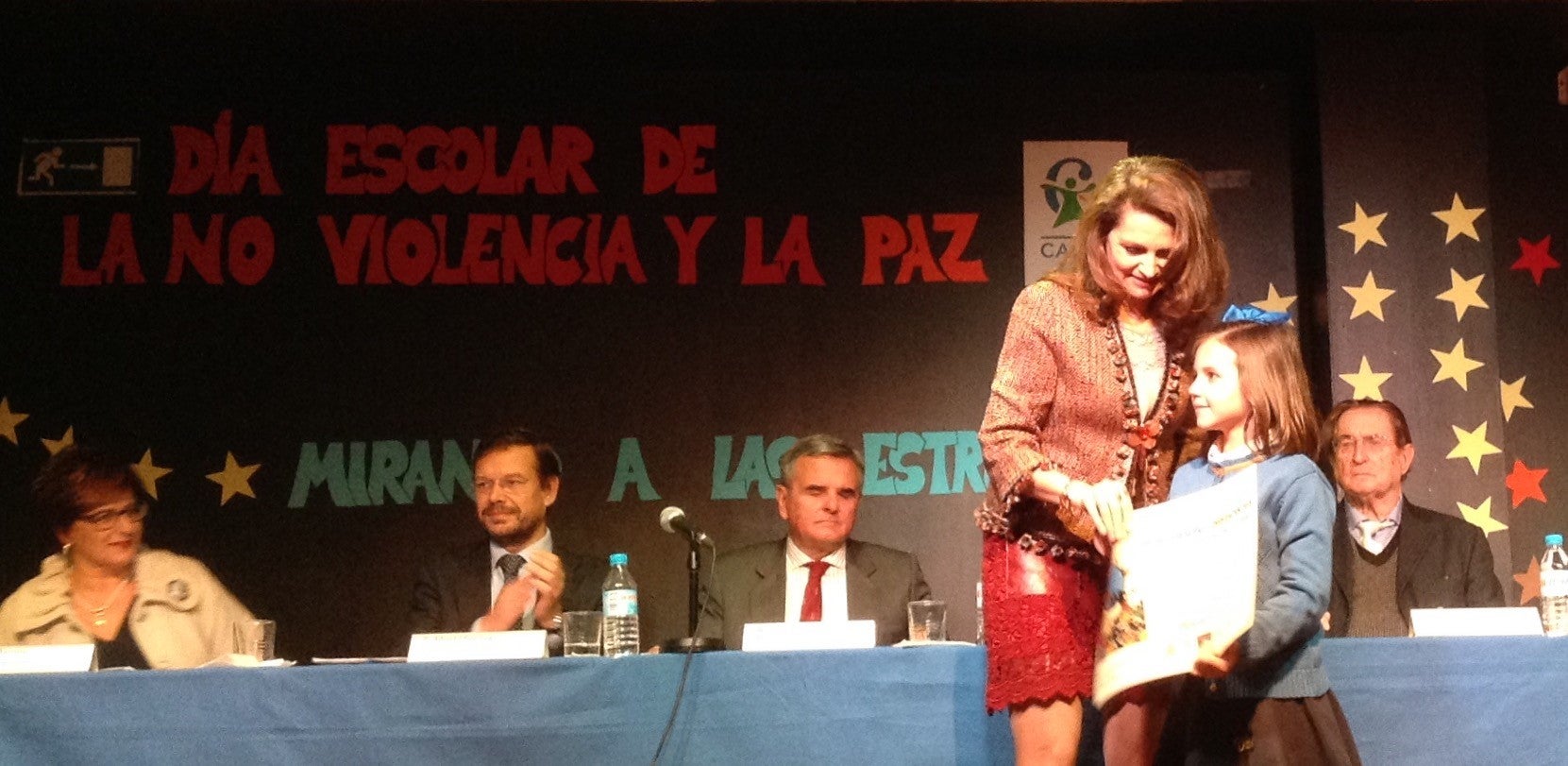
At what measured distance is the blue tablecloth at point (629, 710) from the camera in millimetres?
2586

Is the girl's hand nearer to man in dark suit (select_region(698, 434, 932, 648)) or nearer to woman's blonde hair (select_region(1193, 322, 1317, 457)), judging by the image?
woman's blonde hair (select_region(1193, 322, 1317, 457))

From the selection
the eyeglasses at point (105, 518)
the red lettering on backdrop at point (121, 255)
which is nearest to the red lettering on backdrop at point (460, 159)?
the red lettering on backdrop at point (121, 255)

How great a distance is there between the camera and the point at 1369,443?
4.39 m

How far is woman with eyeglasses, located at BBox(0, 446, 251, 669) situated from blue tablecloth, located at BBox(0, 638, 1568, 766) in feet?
5.55

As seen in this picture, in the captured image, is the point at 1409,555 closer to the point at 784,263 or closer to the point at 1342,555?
the point at 1342,555

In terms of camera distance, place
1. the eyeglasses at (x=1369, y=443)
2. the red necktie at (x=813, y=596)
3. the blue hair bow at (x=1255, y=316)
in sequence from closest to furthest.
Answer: the blue hair bow at (x=1255, y=316) < the eyeglasses at (x=1369, y=443) < the red necktie at (x=813, y=596)

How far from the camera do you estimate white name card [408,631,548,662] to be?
2.77m

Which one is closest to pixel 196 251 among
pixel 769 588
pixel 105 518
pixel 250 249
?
pixel 250 249

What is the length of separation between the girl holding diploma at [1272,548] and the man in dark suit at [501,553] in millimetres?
2585

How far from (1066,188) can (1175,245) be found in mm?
3218

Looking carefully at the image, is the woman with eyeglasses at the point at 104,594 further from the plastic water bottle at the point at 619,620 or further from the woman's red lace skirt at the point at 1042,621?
the woman's red lace skirt at the point at 1042,621

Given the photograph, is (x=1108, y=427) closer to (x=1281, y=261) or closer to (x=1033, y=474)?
(x=1033, y=474)

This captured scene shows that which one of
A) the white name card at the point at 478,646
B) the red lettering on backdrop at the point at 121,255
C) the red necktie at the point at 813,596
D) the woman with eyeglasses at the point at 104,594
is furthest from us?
the red lettering on backdrop at the point at 121,255

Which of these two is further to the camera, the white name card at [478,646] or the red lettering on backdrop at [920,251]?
the red lettering on backdrop at [920,251]
